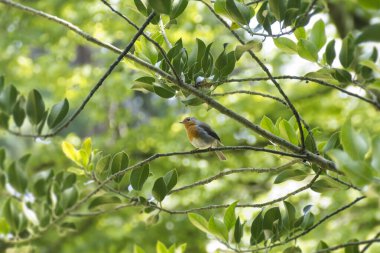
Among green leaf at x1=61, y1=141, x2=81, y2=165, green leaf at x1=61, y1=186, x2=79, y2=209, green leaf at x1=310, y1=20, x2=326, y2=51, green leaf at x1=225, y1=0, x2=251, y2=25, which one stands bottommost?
green leaf at x1=61, y1=186, x2=79, y2=209

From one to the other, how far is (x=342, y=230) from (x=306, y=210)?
9.49 feet

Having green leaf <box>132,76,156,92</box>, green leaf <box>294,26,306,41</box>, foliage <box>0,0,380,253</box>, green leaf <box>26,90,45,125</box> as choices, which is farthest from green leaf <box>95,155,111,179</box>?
green leaf <box>294,26,306,41</box>

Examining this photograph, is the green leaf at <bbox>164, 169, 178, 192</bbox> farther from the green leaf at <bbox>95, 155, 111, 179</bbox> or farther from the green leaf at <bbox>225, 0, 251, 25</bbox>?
the green leaf at <bbox>225, 0, 251, 25</bbox>

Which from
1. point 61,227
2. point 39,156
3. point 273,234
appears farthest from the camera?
point 39,156

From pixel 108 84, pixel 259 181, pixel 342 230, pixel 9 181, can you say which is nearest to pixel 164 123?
pixel 108 84

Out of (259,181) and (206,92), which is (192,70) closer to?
(206,92)

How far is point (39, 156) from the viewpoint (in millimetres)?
5848

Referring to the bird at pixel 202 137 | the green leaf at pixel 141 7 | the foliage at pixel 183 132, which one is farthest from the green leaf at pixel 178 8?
the bird at pixel 202 137

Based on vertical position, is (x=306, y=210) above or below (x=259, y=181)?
above

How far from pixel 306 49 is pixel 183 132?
11.8 feet

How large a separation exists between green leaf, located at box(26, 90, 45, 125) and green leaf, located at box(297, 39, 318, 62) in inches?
47.6

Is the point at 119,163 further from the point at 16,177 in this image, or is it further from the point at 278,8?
the point at 16,177

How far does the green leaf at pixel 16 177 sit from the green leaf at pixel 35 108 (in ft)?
1.72

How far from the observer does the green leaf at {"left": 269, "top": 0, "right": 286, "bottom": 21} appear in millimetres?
1560
